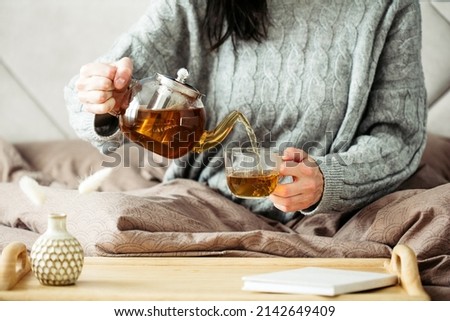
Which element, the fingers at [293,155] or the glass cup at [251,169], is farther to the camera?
the fingers at [293,155]

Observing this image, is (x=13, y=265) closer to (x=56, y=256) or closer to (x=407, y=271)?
(x=56, y=256)

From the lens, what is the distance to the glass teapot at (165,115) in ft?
4.68

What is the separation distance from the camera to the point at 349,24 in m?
1.90

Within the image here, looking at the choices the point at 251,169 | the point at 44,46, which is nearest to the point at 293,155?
the point at 251,169

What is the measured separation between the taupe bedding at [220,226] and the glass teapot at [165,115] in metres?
0.15

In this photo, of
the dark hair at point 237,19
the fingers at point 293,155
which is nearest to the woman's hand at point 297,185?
the fingers at point 293,155

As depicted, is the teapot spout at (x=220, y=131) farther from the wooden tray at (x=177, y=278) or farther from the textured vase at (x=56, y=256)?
the textured vase at (x=56, y=256)

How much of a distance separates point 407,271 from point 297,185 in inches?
13.6

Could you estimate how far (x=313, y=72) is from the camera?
1887 millimetres

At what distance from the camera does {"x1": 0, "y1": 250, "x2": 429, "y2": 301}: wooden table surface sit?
3.98ft

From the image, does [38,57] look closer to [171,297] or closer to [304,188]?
[304,188]

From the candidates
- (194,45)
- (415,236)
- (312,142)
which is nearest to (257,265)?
(415,236)
